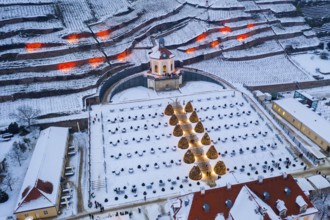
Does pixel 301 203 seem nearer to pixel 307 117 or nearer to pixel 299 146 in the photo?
pixel 299 146

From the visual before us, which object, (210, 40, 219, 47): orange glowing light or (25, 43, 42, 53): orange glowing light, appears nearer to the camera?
(25, 43, 42, 53): orange glowing light

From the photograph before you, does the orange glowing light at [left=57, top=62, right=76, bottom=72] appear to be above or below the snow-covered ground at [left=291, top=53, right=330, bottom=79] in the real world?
above

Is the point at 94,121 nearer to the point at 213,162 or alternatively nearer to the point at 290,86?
the point at 213,162

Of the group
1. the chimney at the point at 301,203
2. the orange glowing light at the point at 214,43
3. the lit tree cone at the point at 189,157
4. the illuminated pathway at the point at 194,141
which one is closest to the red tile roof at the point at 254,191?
the chimney at the point at 301,203

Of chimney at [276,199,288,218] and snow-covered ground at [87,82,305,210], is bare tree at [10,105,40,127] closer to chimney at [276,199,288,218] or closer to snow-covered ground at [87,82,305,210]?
snow-covered ground at [87,82,305,210]

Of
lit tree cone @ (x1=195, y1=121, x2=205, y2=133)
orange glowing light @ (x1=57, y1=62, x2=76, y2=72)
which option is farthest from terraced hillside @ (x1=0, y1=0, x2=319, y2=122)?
lit tree cone @ (x1=195, y1=121, x2=205, y2=133)

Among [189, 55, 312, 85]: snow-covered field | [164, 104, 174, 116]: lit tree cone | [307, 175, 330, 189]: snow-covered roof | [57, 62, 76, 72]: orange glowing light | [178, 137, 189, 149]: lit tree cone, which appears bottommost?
[307, 175, 330, 189]: snow-covered roof

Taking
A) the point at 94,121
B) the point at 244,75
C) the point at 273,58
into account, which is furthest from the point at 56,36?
the point at 273,58
